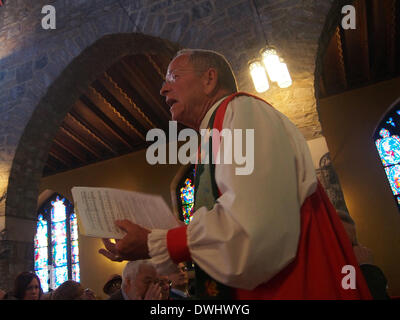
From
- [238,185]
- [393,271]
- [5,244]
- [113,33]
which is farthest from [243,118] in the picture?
[393,271]

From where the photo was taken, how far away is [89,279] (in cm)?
829

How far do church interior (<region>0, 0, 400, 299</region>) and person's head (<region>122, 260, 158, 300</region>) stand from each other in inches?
60.7

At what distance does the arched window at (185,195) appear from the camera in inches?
321

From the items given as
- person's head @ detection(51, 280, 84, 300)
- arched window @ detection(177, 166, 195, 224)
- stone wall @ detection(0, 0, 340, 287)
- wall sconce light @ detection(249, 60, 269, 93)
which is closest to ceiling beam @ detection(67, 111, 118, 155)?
arched window @ detection(177, 166, 195, 224)

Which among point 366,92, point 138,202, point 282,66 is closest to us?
point 138,202

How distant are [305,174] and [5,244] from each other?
4.16 metres

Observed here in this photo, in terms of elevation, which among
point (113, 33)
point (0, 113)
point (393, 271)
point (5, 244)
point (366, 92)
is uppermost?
point (366, 92)

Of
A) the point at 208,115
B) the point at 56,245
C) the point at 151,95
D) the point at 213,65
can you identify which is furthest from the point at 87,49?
the point at 56,245

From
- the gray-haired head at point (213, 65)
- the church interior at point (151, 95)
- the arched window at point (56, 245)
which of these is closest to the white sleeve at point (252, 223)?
the gray-haired head at point (213, 65)

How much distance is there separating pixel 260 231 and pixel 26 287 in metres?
3.15

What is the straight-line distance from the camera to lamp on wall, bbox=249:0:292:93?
2877 mm

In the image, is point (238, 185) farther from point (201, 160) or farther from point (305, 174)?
point (201, 160)

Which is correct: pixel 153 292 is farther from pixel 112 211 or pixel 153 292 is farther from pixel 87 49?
pixel 87 49

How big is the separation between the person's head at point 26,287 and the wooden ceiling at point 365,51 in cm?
547
